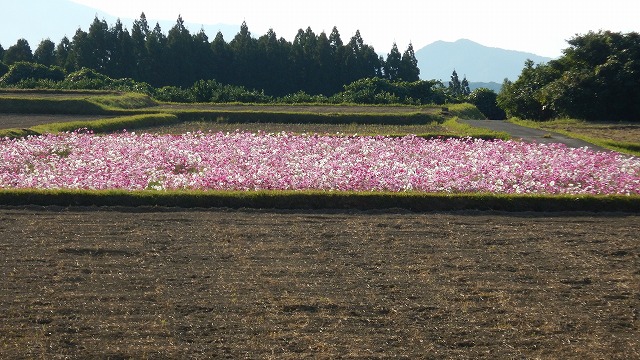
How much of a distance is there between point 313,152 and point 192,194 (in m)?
6.60

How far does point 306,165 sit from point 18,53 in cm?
6882

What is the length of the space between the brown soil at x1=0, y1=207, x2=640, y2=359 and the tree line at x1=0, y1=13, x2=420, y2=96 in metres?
64.1

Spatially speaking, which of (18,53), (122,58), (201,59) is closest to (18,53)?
(18,53)

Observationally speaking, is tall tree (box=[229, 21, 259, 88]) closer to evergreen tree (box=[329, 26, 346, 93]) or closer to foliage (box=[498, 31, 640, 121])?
evergreen tree (box=[329, 26, 346, 93])

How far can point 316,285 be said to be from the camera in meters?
9.60

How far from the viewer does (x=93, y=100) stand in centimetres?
4012

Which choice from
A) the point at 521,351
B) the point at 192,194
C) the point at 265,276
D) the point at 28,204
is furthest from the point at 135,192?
the point at 521,351

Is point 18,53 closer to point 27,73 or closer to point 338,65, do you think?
point 27,73

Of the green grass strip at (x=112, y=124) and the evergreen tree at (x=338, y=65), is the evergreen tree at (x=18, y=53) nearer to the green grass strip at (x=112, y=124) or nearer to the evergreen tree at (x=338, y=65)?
the evergreen tree at (x=338, y=65)

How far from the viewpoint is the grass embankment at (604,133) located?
2505 cm

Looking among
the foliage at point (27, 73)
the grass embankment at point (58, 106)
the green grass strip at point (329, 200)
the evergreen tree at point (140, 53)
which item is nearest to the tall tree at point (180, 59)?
the evergreen tree at point (140, 53)

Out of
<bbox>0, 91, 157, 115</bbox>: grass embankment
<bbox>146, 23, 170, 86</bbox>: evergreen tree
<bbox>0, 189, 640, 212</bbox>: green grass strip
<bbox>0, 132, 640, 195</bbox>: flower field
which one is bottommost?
<bbox>0, 189, 640, 212</bbox>: green grass strip

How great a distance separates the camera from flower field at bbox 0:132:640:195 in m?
15.8

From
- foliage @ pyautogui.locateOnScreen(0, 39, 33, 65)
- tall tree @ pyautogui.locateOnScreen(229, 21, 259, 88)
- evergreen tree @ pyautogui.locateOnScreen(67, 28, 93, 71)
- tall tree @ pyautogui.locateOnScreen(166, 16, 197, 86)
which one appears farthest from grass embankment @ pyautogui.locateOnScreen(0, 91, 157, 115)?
foliage @ pyautogui.locateOnScreen(0, 39, 33, 65)
